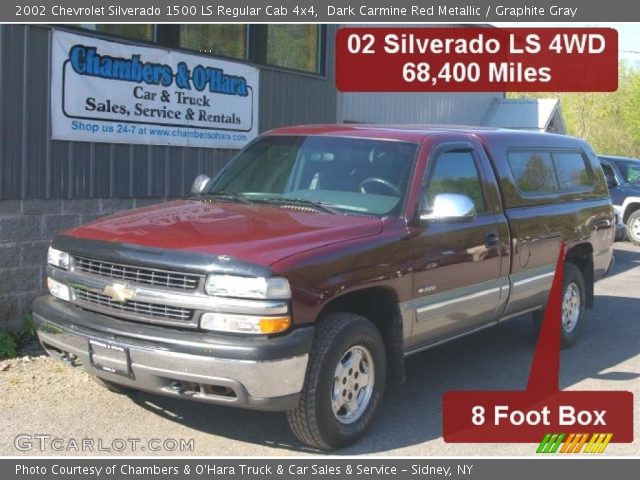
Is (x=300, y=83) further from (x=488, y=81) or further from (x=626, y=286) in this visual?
(x=488, y=81)

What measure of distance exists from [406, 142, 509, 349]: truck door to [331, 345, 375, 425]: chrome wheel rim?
1.55 ft

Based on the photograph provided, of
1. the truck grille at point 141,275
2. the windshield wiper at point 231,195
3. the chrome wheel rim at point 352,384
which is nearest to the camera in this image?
the truck grille at point 141,275

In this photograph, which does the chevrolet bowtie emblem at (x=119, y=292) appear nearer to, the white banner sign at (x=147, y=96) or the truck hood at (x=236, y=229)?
the truck hood at (x=236, y=229)

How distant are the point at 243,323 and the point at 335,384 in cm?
79

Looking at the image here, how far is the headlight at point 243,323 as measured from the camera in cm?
416

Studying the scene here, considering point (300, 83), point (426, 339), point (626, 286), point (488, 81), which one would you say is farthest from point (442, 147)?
point (488, 81)

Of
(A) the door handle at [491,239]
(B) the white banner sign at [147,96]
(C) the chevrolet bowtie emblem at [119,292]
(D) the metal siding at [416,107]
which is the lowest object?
(C) the chevrolet bowtie emblem at [119,292]

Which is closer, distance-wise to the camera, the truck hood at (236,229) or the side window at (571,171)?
the truck hood at (236,229)

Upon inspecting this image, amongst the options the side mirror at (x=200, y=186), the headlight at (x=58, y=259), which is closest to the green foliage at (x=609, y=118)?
the side mirror at (x=200, y=186)

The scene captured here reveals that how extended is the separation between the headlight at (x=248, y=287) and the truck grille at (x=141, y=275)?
0.12 m

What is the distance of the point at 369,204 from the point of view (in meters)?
5.28

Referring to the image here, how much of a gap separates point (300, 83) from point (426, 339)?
19.4ft

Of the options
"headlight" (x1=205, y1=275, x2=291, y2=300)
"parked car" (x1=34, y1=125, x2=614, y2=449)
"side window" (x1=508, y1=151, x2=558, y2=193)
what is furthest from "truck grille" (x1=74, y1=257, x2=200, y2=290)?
"side window" (x1=508, y1=151, x2=558, y2=193)

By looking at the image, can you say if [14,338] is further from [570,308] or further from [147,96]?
[570,308]
